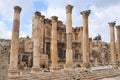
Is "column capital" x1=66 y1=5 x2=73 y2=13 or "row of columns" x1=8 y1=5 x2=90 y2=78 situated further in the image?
"column capital" x1=66 y1=5 x2=73 y2=13

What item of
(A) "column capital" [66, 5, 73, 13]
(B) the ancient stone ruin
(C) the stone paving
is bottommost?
(C) the stone paving

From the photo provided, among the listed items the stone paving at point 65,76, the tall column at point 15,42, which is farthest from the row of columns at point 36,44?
the stone paving at point 65,76

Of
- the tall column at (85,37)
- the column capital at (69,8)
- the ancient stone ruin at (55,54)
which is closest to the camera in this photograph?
the ancient stone ruin at (55,54)

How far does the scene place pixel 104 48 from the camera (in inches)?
1960

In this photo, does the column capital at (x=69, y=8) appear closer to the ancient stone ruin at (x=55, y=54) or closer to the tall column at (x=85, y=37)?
the ancient stone ruin at (x=55, y=54)

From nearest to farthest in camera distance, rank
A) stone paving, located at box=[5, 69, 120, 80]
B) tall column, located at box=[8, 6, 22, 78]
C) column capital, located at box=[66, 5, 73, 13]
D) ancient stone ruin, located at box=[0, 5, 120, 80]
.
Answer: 1. stone paving, located at box=[5, 69, 120, 80]
2. ancient stone ruin, located at box=[0, 5, 120, 80]
3. tall column, located at box=[8, 6, 22, 78]
4. column capital, located at box=[66, 5, 73, 13]

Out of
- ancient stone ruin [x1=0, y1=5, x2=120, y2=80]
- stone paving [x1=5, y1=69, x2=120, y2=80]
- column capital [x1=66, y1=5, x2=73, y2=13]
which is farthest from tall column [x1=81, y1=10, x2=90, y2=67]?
stone paving [x1=5, y1=69, x2=120, y2=80]

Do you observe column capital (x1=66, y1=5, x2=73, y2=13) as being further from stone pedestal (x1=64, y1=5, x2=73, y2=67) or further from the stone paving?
the stone paving

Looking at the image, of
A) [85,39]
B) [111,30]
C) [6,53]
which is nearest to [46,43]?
[111,30]

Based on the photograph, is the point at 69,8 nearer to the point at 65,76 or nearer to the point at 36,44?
the point at 36,44

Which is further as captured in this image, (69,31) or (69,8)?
(69,8)

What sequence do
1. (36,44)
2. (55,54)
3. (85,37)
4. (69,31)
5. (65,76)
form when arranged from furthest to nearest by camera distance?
(85,37)
(55,54)
(69,31)
(36,44)
(65,76)

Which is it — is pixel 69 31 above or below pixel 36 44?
above

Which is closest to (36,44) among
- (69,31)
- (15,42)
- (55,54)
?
(15,42)
